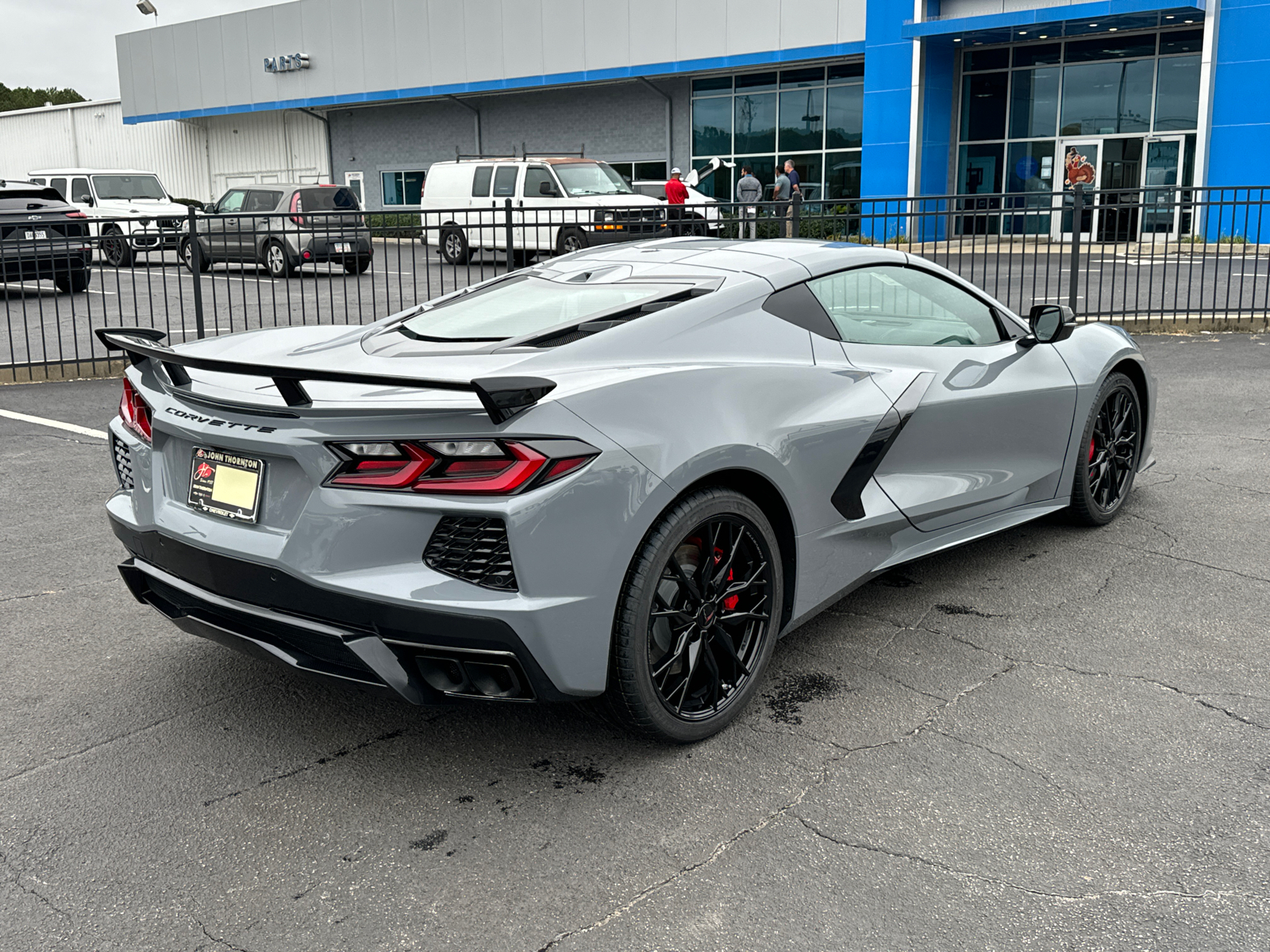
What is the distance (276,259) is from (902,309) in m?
13.7

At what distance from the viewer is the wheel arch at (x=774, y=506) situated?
345 cm

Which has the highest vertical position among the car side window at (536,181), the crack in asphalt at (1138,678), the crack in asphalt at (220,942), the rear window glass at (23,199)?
the car side window at (536,181)

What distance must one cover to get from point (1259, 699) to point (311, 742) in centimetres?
295

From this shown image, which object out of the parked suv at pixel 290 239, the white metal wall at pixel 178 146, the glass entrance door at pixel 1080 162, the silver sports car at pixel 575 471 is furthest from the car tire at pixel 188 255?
the white metal wall at pixel 178 146

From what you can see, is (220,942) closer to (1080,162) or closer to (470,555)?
(470,555)

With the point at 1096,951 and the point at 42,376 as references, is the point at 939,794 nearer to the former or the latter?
the point at 1096,951

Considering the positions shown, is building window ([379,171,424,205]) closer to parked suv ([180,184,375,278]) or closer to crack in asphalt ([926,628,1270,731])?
parked suv ([180,184,375,278])

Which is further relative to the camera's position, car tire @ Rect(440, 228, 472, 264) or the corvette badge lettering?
car tire @ Rect(440, 228, 472, 264)

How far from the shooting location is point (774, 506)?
3.70m

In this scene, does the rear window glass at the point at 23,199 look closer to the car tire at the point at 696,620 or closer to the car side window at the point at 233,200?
the car side window at the point at 233,200

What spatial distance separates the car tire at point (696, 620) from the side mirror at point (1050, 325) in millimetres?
2073

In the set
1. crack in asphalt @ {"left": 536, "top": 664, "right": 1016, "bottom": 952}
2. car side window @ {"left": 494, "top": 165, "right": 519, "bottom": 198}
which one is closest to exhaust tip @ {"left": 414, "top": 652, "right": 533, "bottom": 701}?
crack in asphalt @ {"left": 536, "top": 664, "right": 1016, "bottom": 952}

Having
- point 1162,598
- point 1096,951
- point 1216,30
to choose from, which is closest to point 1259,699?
point 1162,598

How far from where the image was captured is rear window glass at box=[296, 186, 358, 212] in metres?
23.8
